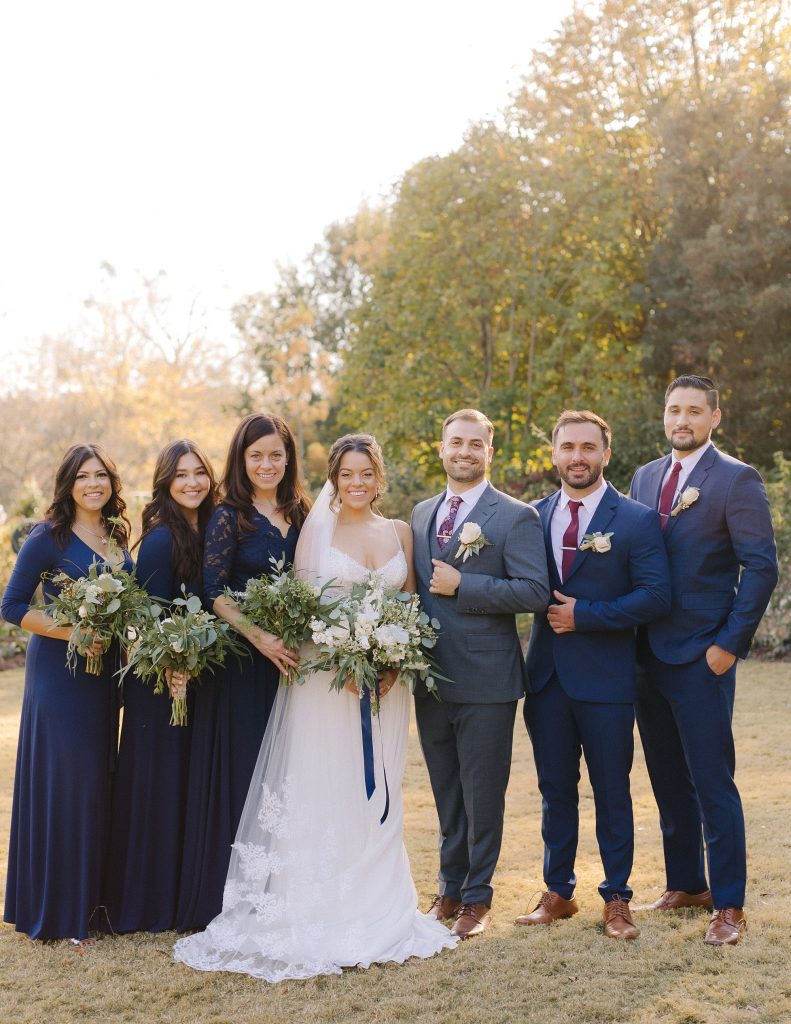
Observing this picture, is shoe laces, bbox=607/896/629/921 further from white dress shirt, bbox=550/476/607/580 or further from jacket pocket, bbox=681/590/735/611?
white dress shirt, bbox=550/476/607/580

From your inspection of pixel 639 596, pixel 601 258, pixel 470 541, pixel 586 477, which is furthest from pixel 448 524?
pixel 601 258

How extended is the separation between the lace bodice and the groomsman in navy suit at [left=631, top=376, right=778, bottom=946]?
46.0 inches

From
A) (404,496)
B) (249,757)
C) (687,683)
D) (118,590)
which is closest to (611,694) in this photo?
(687,683)

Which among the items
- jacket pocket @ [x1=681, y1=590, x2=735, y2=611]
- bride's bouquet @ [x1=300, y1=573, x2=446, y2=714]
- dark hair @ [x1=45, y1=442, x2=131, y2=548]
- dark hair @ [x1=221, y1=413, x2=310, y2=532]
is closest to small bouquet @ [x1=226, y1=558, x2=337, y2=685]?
bride's bouquet @ [x1=300, y1=573, x2=446, y2=714]

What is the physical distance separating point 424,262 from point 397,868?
47.0 ft

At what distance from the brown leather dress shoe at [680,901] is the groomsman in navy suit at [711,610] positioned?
0.33m

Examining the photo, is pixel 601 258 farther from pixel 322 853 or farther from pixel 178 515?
pixel 322 853

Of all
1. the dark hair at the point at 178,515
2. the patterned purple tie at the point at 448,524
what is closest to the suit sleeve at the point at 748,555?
the patterned purple tie at the point at 448,524

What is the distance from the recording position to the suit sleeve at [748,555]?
4.48 meters

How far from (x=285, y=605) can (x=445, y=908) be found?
1.66 metres

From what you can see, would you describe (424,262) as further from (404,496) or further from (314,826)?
(314,826)

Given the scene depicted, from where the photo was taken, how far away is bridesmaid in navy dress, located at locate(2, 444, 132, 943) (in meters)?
4.78

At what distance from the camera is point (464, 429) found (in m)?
4.76

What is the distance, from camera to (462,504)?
4.89m
